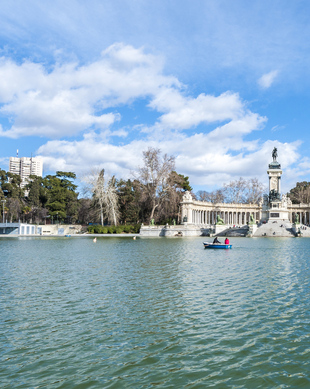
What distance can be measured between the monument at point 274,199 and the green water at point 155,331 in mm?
61797

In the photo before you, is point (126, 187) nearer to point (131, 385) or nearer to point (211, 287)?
point (211, 287)

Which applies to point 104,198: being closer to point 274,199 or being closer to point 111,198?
point 111,198

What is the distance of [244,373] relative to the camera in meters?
7.82

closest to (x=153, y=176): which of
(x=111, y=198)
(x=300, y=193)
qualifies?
(x=111, y=198)

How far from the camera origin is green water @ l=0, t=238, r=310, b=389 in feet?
25.3

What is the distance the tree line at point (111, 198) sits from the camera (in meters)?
73.9

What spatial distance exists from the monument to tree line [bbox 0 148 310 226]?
52.5ft

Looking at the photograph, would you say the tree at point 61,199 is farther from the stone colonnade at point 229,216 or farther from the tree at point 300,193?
the tree at point 300,193

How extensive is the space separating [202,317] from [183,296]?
9.29 ft

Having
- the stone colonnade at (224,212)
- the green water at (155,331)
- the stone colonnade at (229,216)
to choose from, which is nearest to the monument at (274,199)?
the stone colonnade at (224,212)

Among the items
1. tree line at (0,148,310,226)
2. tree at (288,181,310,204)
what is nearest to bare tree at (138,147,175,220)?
tree line at (0,148,310,226)

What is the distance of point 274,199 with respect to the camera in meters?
79.9

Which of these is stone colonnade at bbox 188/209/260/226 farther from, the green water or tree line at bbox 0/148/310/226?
the green water

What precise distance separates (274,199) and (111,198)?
34.8m
